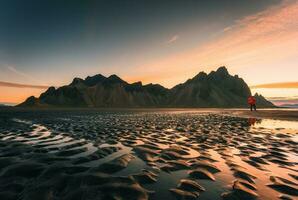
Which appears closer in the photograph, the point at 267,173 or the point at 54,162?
the point at 267,173

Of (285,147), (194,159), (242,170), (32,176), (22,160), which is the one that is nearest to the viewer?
(32,176)

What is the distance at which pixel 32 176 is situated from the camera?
611cm

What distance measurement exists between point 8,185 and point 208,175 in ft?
17.2

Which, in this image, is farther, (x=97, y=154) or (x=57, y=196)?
(x=97, y=154)

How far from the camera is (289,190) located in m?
5.68

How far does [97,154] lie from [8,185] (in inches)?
156

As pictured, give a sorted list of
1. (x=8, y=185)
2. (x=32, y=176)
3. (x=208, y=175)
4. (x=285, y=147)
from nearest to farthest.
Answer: (x=8, y=185), (x=32, y=176), (x=208, y=175), (x=285, y=147)

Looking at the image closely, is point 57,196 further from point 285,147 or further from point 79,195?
point 285,147

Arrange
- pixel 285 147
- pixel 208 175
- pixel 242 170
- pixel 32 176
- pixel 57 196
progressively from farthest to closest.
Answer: pixel 285 147 → pixel 242 170 → pixel 208 175 → pixel 32 176 → pixel 57 196

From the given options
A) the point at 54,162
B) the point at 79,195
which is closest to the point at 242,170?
the point at 79,195

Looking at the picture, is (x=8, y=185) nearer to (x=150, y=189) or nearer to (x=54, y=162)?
(x=54, y=162)

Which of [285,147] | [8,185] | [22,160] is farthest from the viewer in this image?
[285,147]

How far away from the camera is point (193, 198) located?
4.96 m

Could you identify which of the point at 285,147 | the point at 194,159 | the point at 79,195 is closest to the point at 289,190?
the point at 194,159
